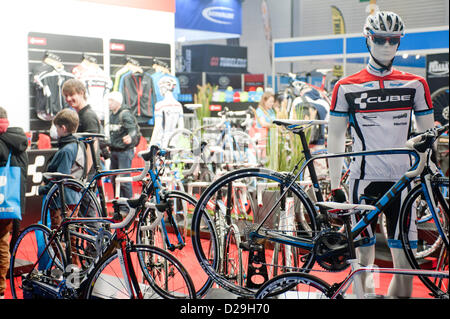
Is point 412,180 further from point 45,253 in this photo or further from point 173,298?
point 45,253

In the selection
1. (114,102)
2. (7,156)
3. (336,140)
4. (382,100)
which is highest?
(114,102)

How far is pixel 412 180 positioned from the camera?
2.82 metres

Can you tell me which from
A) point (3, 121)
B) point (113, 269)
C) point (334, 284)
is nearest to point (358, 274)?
point (334, 284)

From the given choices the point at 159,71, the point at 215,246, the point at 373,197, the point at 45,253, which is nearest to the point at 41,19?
the point at 159,71

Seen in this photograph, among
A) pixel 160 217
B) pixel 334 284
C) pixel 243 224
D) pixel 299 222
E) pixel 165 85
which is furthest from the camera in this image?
pixel 165 85

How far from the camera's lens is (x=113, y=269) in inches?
129

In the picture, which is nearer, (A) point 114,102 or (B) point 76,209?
(B) point 76,209

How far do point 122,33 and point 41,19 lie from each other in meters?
1.23

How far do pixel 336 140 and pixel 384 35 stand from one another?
0.61 metres

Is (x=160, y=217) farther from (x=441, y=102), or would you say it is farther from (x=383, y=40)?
(x=441, y=102)

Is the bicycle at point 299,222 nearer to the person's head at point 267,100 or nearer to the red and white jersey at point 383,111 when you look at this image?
the red and white jersey at point 383,111

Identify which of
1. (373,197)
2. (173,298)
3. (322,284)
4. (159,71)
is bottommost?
(173,298)

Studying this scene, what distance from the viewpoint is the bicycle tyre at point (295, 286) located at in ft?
9.11

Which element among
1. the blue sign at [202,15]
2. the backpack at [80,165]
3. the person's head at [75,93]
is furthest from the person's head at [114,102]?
the blue sign at [202,15]
